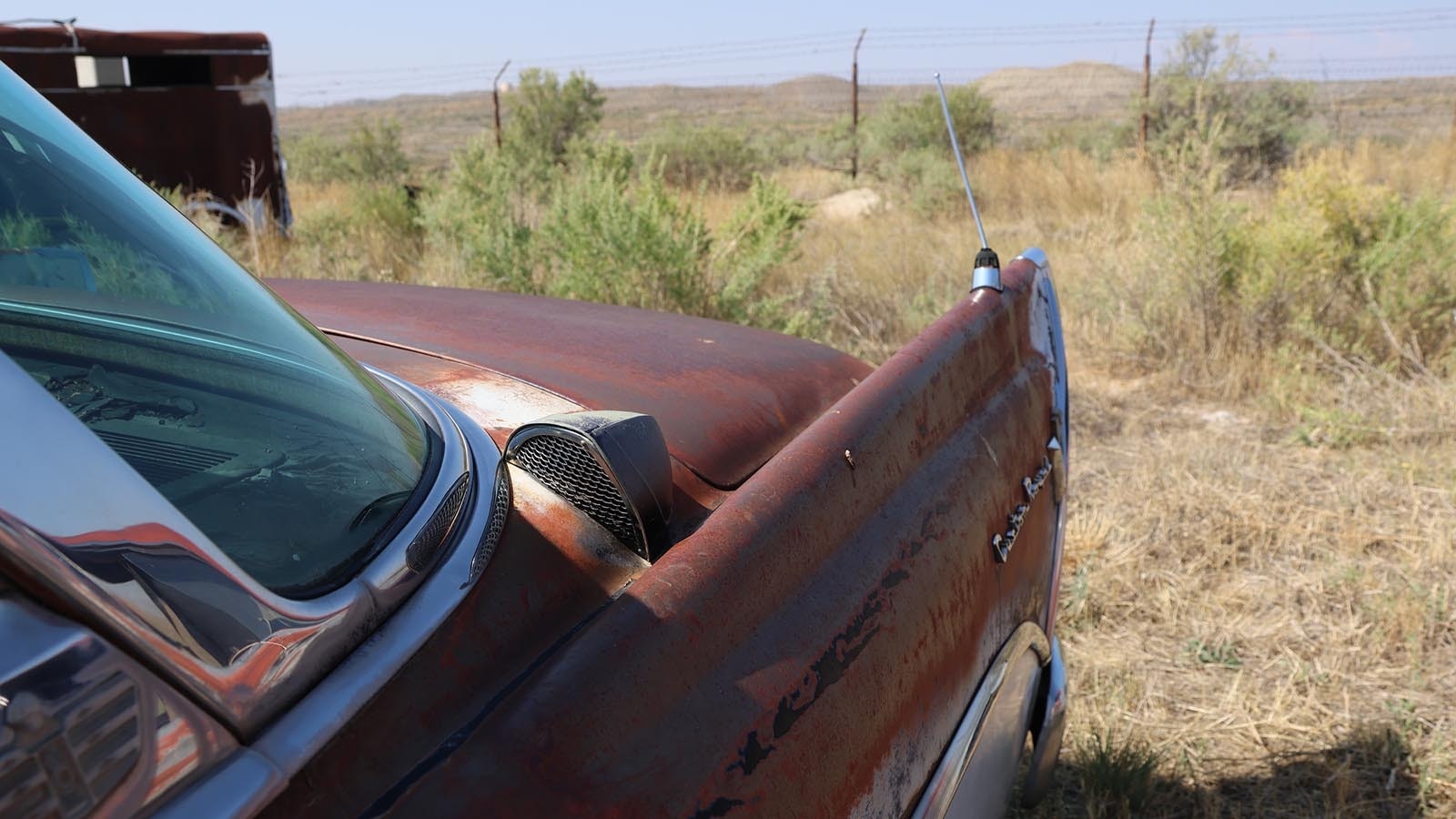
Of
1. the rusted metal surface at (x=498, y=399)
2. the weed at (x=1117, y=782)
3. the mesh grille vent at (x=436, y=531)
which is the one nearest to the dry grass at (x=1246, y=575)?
the weed at (x=1117, y=782)

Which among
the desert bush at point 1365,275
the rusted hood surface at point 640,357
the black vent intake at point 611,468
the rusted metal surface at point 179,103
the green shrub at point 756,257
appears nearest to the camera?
the black vent intake at point 611,468

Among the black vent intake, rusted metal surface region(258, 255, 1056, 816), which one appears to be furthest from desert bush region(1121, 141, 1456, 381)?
the black vent intake

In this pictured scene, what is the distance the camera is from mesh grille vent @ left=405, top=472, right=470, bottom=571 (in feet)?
3.13

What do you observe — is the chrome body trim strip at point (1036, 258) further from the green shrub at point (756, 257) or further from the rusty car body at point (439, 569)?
the green shrub at point (756, 257)

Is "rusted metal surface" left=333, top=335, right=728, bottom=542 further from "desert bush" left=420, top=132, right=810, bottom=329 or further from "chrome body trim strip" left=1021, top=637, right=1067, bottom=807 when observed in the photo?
"desert bush" left=420, top=132, right=810, bottom=329

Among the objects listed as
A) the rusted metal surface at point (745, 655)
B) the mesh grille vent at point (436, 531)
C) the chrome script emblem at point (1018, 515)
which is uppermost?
the mesh grille vent at point (436, 531)

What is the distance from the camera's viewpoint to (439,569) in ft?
3.20

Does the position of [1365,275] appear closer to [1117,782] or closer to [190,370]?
[1117,782]

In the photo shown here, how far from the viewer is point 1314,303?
5.55 m

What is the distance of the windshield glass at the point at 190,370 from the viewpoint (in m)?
0.84

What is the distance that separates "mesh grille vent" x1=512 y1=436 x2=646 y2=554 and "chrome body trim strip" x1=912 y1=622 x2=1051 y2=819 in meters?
0.41

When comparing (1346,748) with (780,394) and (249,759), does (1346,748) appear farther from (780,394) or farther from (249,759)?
(249,759)

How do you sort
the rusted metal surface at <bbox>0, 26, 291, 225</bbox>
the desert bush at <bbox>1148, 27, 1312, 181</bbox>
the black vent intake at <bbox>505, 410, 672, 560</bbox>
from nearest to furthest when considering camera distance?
the black vent intake at <bbox>505, 410, 672, 560</bbox>, the rusted metal surface at <bbox>0, 26, 291, 225</bbox>, the desert bush at <bbox>1148, 27, 1312, 181</bbox>

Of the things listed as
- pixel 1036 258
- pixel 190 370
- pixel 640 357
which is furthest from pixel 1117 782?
pixel 190 370
